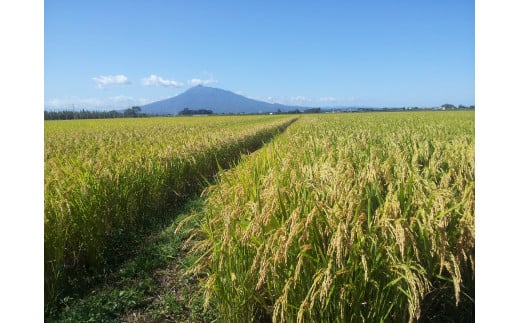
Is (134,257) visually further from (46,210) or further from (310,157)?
(310,157)

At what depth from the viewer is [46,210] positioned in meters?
3.69

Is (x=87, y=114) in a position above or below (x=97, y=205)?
above

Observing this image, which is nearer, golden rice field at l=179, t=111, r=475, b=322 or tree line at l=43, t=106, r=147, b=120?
golden rice field at l=179, t=111, r=475, b=322

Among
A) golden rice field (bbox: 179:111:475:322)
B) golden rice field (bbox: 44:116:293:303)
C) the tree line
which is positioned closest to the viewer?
golden rice field (bbox: 179:111:475:322)

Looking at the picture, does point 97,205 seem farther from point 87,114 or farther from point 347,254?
point 87,114

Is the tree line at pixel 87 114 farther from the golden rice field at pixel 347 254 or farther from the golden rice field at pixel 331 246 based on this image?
the golden rice field at pixel 347 254

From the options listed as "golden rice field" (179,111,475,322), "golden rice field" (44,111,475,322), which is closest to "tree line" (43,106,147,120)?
"golden rice field" (44,111,475,322)

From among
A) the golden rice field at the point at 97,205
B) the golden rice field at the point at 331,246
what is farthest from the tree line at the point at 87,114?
the golden rice field at the point at 331,246

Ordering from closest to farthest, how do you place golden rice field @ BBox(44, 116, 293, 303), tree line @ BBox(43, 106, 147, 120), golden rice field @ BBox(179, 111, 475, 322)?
golden rice field @ BBox(179, 111, 475, 322)
golden rice field @ BBox(44, 116, 293, 303)
tree line @ BBox(43, 106, 147, 120)

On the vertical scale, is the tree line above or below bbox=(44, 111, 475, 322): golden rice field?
above

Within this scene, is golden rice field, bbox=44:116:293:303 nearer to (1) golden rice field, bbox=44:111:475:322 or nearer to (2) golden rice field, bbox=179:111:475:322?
(1) golden rice field, bbox=44:111:475:322

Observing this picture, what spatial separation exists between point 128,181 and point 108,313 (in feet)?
8.31

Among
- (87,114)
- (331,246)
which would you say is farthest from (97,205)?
(87,114)

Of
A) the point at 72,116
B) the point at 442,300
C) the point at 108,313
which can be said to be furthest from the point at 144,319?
the point at 72,116
